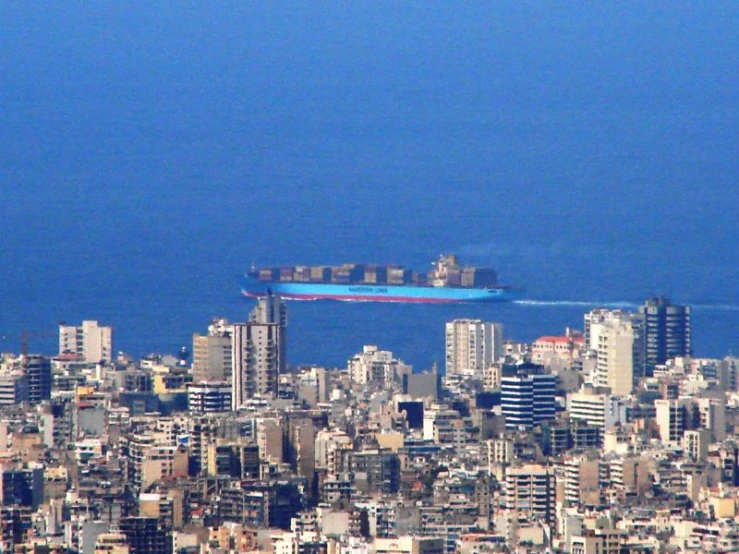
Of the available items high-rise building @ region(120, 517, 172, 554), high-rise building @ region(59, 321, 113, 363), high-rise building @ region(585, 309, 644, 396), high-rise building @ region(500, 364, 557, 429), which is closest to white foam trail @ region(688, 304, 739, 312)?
high-rise building @ region(585, 309, 644, 396)

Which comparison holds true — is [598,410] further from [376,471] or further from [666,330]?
[666,330]

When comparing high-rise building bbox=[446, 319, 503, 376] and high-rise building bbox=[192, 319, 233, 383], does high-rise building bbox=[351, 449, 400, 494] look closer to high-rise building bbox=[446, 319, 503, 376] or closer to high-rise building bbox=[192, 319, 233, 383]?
high-rise building bbox=[192, 319, 233, 383]

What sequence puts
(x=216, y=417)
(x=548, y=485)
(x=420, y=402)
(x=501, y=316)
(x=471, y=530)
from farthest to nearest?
(x=501, y=316)
(x=420, y=402)
(x=216, y=417)
(x=548, y=485)
(x=471, y=530)

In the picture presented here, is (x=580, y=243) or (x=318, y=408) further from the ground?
(x=580, y=243)

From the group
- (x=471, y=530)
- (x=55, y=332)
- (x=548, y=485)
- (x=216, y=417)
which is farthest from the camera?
(x=55, y=332)

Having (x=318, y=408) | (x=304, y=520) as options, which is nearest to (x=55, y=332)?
(x=318, y=408)

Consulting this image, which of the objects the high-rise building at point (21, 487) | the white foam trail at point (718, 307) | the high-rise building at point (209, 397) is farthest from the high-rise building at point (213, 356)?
the white foam trail at point (718, 307)

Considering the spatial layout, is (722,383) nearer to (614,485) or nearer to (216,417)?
(216,417)
